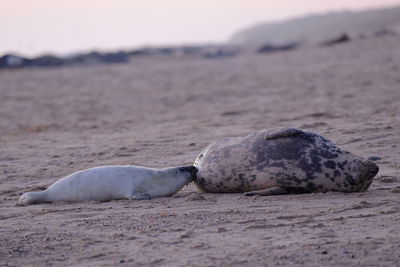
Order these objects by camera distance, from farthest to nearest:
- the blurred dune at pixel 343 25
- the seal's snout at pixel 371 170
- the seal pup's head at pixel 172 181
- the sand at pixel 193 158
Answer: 1. the blurred dune at pixel 343 25
2. the seal pup's head at pixel 172 181
3. the seal's snout at pixel 371 170
4. the sand at pixel 193 158

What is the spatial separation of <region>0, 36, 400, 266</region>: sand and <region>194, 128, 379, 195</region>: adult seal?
0.12 m

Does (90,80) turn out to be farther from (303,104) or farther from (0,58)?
(303,104)

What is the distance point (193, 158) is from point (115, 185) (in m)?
1.69

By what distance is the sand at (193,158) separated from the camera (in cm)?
412

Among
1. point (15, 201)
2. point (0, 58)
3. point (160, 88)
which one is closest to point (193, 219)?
point (15, 201)

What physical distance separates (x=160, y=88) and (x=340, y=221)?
1287 centimetres

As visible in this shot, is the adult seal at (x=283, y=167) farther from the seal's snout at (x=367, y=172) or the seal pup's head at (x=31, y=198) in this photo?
the seal pup's head at (x=31, y=198)

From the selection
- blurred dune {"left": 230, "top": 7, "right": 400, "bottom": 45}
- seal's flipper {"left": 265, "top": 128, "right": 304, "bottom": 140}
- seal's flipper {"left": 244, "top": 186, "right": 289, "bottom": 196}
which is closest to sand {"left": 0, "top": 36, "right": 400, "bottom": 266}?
seal's flipper {"left": 244, "top": 186, "right": 289, "bottom": 196}

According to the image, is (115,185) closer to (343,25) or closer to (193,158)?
(193,158)

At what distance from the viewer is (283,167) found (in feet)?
18.5

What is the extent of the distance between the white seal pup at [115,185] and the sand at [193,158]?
146mm

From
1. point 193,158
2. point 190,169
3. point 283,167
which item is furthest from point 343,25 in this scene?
point 283,167

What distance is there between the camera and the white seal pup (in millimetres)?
5844

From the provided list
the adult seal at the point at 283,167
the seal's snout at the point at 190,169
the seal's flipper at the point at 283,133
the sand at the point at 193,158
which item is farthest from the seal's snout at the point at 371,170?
the seal's snout at the point at 190,169
